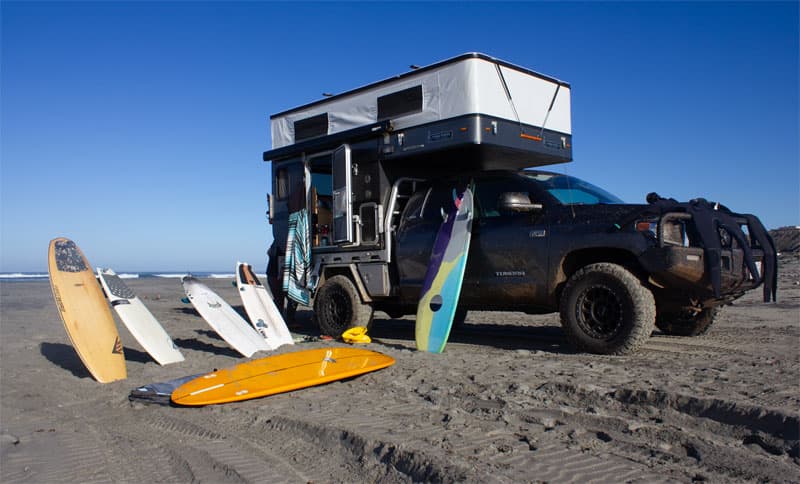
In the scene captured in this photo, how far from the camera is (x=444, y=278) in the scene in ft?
23.2

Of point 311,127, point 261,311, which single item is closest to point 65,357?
point 261,311

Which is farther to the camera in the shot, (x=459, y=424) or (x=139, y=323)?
(x=139, y=323)

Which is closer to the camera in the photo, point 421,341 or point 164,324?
point 421,341

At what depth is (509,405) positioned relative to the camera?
425 centimetres

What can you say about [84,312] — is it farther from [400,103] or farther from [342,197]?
[400,103]

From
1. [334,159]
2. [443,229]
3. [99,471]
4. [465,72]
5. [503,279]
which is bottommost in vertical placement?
[99,471]

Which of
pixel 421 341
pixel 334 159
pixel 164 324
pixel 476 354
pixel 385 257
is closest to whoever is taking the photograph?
pixel 476 354

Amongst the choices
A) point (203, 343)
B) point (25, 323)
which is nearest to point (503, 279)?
point (203, 343)

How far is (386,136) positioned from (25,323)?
7.82 m

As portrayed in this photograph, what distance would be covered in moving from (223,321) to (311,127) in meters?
3.46

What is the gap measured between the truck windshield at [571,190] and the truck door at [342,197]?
8.67ft

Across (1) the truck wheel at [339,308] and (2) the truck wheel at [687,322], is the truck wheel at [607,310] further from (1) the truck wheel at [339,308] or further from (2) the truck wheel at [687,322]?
(1) the truck wheel at [339,308]

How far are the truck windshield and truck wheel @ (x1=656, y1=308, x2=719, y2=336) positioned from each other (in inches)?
58.4

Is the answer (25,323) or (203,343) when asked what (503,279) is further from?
(25,323)
